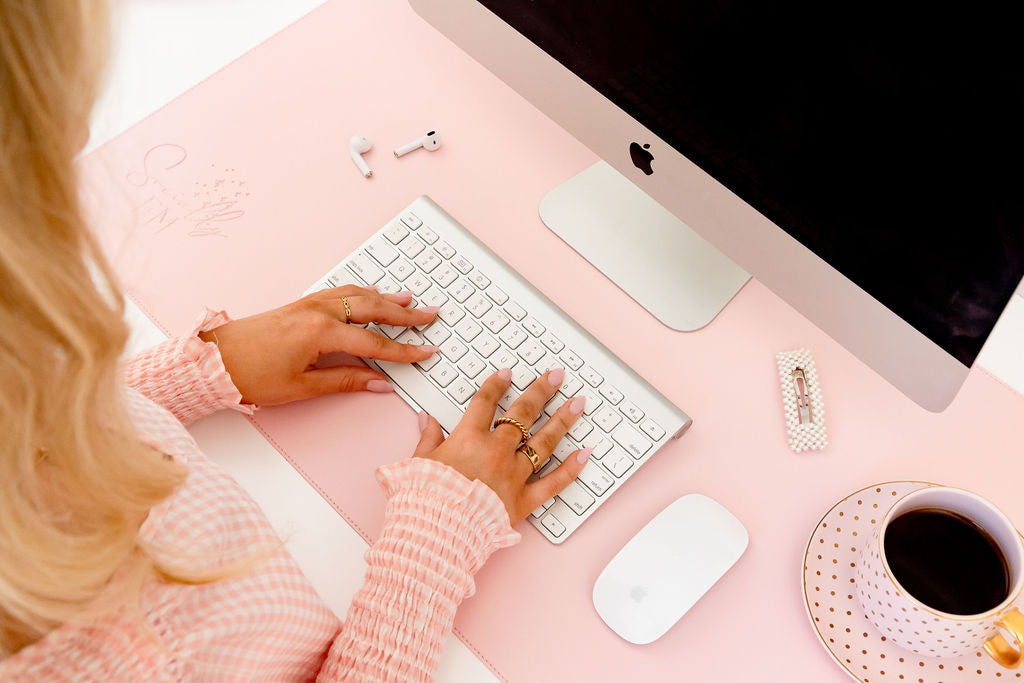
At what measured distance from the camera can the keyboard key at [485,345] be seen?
0.67m

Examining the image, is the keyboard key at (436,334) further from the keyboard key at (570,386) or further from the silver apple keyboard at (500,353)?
the keyboard key at (570,386)

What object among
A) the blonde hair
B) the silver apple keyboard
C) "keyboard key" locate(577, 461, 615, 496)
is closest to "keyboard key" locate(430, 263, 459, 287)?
the silver apple keyboard

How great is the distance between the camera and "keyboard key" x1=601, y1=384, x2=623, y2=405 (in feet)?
2.11

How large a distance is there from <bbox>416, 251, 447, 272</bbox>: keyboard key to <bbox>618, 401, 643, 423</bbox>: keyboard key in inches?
8.4

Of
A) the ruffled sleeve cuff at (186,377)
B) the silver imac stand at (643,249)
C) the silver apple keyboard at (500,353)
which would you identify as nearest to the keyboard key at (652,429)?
the silver apple keyboard at (500,353)

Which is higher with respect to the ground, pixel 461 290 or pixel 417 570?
pixel 461 290

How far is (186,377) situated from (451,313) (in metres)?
0.23

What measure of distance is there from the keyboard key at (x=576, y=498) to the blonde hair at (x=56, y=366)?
0.30 meters

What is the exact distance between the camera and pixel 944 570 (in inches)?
19.6

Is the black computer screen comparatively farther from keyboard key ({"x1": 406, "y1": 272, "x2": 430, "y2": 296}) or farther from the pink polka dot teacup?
keyboard key ({"x1": 406, "y1": 272, "x2": 430, "y2": 296})

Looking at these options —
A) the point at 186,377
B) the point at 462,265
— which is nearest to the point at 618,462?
the point at 462,265

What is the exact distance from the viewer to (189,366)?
25.3 inches

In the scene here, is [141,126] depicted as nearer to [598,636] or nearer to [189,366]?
[189,366]

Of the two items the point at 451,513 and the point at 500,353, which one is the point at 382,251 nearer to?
the point at 500,353
